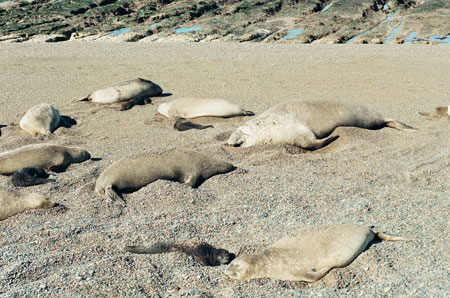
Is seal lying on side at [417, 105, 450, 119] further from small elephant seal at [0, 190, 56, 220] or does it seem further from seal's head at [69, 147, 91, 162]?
small elephant seal at [0, 190, 56, 220]

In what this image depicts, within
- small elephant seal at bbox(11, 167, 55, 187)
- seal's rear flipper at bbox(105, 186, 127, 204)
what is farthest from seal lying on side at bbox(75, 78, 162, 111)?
seal's rear flipper at bbox(105, 186, 127, 204)

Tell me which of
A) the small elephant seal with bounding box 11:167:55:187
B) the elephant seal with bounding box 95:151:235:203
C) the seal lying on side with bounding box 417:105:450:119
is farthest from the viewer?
the seal lying on side with bounding box 417:105:450:119

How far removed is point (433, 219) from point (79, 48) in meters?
13.6

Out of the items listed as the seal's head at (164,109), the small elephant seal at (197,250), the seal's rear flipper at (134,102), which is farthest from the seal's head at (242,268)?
the seal's rear flipper at (134,102)

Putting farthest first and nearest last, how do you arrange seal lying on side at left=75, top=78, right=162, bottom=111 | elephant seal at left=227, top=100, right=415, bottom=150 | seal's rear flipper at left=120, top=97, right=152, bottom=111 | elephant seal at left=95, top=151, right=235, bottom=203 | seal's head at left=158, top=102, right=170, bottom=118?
seal lying on side at left=75, top=78, right=162, bottom=111 < seal's rear flipper at left=120, top=97, right=152, bottom=111 < seal's head at left=158, top=102, right=170, bottom=118 < elephant seal at left=227, top=100, right=415, bottom=150 < elephant seal at left=95, top=151, right=235, bottom=203

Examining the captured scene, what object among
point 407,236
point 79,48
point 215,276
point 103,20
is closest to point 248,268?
point 215,276

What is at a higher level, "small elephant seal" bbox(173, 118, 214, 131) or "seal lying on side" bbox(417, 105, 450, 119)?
"small elephant seal" bbox(173, 118, 214, 131)

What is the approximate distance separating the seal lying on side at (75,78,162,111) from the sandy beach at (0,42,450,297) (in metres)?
0.28

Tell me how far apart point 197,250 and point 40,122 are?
4374 mm

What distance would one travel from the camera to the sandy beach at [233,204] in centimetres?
317

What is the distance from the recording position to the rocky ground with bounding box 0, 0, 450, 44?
1756cm

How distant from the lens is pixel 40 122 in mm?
6961

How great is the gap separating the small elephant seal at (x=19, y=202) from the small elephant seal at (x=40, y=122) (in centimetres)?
259

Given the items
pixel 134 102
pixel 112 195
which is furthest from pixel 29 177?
pixel 134 102
